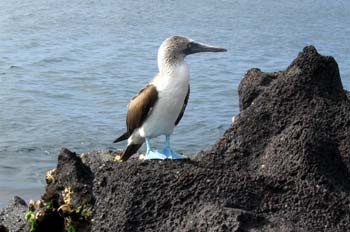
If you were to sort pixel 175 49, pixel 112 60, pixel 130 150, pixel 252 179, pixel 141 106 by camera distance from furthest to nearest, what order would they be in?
pixel 112 60 → pixel 130 150 → pixel 141 106 → pixel 175 49 → pixel 252 179

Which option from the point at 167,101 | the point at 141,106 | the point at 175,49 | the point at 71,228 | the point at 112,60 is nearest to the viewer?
the point at 71,228

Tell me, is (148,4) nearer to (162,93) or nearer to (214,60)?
(214,60)

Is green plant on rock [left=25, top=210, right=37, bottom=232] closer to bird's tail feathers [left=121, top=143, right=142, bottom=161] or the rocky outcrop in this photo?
the rocky outcrop

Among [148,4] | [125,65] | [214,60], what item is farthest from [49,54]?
[148,4]

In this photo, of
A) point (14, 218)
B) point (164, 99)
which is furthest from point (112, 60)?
point (14, 218)

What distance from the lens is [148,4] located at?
1239 inches

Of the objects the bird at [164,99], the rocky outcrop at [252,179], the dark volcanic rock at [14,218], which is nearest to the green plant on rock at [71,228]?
the rocky outcrop at [252,179]

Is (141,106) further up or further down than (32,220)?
further up

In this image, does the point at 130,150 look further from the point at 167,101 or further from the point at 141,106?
the point at 167,101

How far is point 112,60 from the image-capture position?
71.2ft

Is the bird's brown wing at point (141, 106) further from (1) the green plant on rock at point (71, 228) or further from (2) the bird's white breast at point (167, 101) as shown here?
(1) the green plant on rock at point (71, 228)

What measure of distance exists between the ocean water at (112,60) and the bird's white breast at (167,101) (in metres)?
4.53

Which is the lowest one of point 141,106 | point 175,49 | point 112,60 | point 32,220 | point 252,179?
point 112,60

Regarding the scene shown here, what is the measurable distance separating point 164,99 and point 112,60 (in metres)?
15.0
